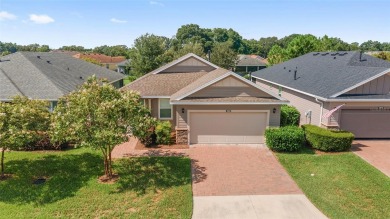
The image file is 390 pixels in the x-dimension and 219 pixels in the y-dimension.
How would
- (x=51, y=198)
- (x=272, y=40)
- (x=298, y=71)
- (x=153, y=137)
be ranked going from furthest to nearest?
(x=272, y=40) < (x=298, y=71) < (x=153, y=137) < (x=51, y=198)

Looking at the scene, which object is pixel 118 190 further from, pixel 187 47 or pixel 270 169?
pixel 187 47

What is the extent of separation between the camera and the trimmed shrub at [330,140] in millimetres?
14875

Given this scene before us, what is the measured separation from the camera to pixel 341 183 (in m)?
11.7

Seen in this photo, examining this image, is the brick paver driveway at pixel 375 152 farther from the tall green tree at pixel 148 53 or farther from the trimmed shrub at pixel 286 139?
the tall green tree at pixel 148 53

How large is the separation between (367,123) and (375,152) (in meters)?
2.63

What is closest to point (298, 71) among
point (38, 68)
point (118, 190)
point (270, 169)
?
point (270, 169)

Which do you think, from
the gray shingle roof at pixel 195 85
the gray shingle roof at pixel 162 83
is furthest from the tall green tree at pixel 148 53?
the gray shingle roof at pixel 195 85

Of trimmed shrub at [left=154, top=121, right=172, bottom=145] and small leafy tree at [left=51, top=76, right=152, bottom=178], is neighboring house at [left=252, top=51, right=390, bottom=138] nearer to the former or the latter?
trimmed shrub at [left=154, top=121, right=172, bottom=145]

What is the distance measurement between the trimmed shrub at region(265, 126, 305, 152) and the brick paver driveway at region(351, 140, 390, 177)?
3.15 metres

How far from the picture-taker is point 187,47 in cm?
4419

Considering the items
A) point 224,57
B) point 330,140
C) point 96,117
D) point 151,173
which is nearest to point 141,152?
point 151,173

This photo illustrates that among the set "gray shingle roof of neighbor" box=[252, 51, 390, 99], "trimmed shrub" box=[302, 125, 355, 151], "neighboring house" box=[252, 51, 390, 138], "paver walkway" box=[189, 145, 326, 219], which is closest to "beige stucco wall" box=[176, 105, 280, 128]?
Result: "paver walkway" box=[189, 145, 326, 219]

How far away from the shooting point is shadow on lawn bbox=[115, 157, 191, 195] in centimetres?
1138

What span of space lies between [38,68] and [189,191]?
1695 centimetres
